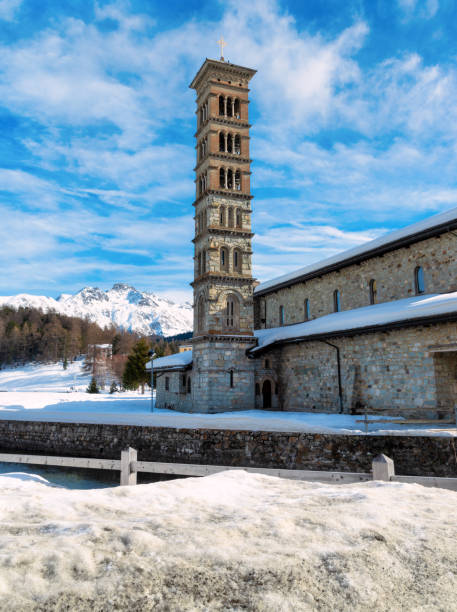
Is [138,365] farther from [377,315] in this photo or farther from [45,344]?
[45,344]

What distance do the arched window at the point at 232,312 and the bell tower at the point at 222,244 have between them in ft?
0.21

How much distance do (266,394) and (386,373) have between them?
34.1ft

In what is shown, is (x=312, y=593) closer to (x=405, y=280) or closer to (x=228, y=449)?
(x=228, y=449)

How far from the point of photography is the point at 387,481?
7.51 m

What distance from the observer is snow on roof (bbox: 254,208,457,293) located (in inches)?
863

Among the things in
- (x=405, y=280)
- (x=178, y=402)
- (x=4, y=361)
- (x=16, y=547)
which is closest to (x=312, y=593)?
(x=16, y=547)

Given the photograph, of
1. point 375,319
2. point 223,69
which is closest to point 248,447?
point 375,319

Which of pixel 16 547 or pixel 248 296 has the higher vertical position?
pixel 248 296

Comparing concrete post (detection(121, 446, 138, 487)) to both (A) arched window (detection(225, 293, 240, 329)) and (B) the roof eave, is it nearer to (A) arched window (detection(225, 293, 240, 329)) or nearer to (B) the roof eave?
(B) the roof eave

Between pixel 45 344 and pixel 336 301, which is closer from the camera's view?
pixel 336 301

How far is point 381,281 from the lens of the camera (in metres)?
25.5

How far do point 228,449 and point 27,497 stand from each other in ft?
39.8

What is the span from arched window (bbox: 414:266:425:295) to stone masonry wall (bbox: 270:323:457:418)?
12.5 feet

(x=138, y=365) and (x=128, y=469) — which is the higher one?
(x=138, y=365)
